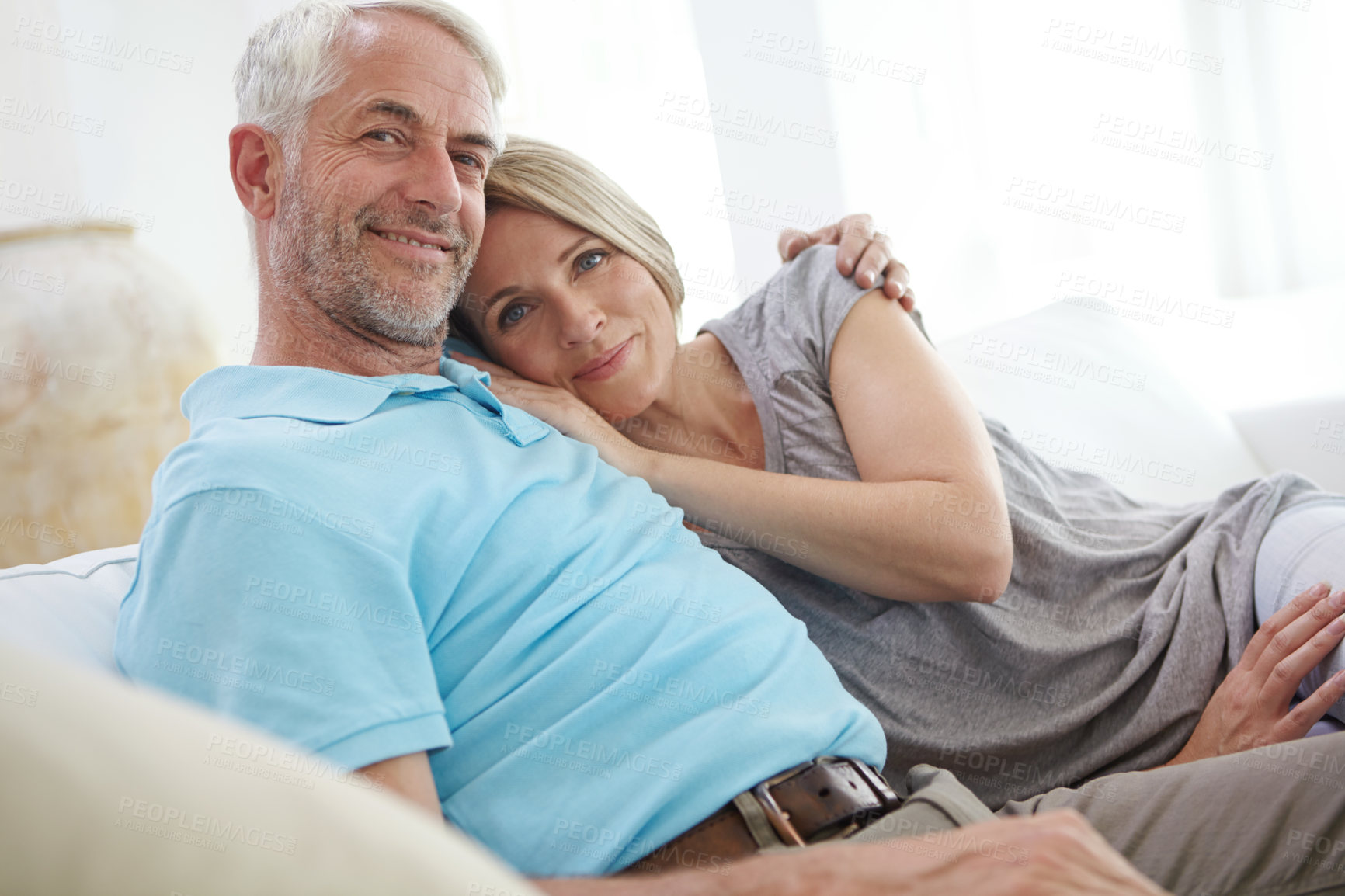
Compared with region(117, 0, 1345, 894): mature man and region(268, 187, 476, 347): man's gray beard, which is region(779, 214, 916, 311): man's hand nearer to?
region(117, 0, 1345, 894): mature man

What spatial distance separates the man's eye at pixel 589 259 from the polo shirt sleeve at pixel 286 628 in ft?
2.11

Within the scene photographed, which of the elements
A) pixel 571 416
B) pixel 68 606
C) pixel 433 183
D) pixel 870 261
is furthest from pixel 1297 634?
pixel 68 606

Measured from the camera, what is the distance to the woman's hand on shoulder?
115 centimetres

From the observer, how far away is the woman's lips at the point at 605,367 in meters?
1.25

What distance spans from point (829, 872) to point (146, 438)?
4.73ft

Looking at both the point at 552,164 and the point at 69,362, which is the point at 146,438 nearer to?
the point at 69,362

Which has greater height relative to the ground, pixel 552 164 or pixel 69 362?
pixel 552 164

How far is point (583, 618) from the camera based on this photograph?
826mm

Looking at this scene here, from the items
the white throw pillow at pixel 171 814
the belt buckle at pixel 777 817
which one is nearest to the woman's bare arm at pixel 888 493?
the belt buckle at pixel 777 817

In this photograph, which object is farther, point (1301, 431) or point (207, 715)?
point (1301, 431)

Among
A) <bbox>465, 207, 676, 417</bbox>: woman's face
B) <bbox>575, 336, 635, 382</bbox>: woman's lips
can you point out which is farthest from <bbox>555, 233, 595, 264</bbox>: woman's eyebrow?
<bbox>575, 336, 635, 382</bbox>: woman's lips

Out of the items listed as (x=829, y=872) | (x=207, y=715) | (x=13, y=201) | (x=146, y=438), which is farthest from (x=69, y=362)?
(x=829, y=872)

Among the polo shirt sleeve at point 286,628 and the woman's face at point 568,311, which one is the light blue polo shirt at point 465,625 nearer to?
the polo shirt sleeve at point 286,628

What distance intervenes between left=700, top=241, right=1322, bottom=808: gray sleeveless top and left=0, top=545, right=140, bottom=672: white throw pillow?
2.18 feet
